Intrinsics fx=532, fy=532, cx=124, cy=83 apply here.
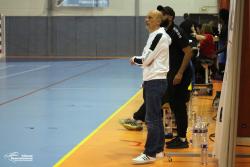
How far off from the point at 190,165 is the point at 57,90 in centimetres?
840

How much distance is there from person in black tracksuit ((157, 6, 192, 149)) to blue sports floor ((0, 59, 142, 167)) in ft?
5.12

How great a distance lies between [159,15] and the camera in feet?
21.2

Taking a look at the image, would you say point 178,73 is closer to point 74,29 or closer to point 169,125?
point 169,125

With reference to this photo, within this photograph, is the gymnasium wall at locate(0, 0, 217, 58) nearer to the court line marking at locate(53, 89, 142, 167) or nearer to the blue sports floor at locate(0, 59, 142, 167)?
the blue sports floor at locate(0, 59, 142, 167)

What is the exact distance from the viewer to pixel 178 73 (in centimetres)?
713

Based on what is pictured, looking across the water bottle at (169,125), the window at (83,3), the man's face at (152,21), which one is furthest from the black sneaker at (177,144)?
the window at (83,3)

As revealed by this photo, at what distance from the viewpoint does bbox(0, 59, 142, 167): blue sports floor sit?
24.4 ft

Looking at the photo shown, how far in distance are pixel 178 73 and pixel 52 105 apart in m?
5.15

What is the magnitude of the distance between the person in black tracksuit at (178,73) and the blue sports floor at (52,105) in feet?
5.12

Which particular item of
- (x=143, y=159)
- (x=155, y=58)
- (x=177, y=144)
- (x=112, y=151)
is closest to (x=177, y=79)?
(x=155, y=58)

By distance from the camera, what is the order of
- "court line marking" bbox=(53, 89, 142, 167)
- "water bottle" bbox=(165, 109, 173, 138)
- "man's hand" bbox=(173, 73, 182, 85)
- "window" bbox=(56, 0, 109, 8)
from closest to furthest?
"court line marking" bbox=(53, 89, 142, 167) < "man's hand" bbox=(173, 73, 182, 85) < "water bottle" bbox=(165, 109, 173, 138) < "window" bbox=(56, 0, 109, 8)

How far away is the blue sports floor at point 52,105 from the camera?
7.43 meters

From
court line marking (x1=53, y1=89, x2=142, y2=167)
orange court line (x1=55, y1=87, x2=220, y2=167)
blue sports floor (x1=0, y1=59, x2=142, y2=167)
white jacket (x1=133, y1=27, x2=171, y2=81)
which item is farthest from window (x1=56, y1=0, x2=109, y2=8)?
white jacket (x1=133, y1=27, x2=171, y2=81)

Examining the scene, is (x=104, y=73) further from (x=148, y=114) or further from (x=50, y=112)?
(x=148, y=114)
